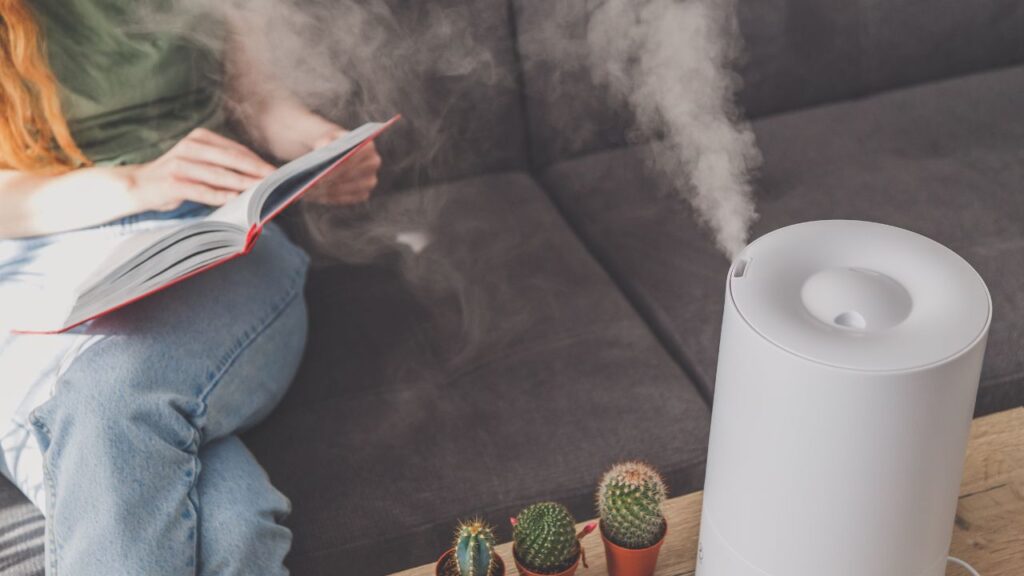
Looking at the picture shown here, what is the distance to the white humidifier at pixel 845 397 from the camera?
0.66m

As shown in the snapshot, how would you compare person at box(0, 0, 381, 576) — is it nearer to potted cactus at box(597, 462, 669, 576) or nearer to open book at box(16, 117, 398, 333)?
open book at box(16, 117, 398, 333)

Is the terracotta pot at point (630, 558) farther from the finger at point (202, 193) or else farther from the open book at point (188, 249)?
the finger at point (202, 193)

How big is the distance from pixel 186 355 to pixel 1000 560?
0.91 metres

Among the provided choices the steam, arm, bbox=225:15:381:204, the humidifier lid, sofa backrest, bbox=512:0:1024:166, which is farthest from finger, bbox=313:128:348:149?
the humidifier lid

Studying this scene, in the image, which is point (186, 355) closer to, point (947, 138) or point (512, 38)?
point (512, 38)

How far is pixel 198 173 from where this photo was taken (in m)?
1.36

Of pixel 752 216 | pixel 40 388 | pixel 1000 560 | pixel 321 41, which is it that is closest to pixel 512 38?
pixel 321 41

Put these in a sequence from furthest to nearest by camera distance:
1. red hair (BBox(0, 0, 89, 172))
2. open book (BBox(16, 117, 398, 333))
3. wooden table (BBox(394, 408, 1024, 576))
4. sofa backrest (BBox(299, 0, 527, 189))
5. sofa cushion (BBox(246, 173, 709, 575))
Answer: sofa backrest (BBox(299, 0, 527, 189)), red hair (BBox(0, 0, 89, 172)), sofa cushion (BBox(246, 173, 709, 575)), open book (BBox(16, 117, 398, 333)), wooden table (BBox(394, 408, 1024, 576))

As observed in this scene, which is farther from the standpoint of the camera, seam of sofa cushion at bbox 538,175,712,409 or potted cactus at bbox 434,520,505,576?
seam of sofa cushion at bbox 538,175,712,409

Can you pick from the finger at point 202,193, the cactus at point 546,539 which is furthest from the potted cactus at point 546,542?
the finger at point 202,193

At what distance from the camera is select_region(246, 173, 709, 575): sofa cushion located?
1178 millimetres

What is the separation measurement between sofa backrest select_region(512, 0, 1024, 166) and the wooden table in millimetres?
966

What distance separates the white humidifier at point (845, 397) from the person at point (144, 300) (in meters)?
0.58

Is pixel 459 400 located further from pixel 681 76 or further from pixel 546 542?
pixel 681 76
